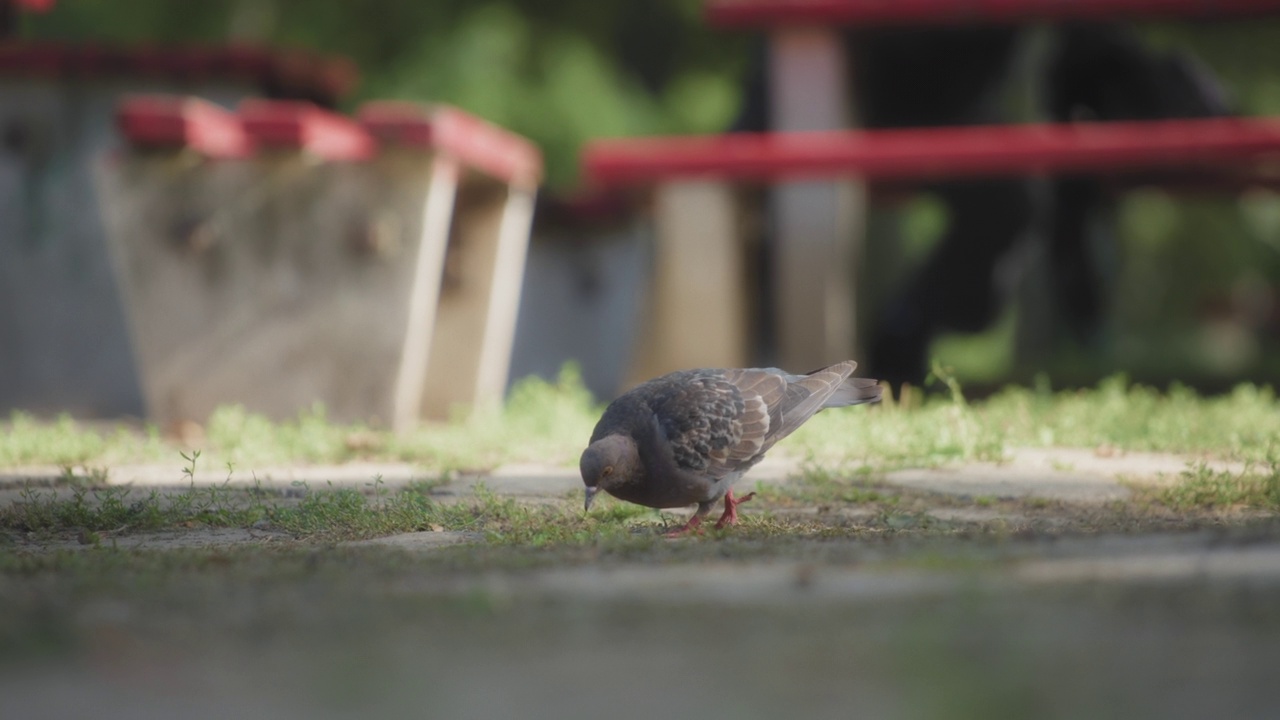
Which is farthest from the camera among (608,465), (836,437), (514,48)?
(514,48)

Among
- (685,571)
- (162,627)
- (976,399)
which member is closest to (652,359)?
(976,399)

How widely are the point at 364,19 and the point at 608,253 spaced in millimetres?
6551

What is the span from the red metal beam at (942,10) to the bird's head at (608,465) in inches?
195

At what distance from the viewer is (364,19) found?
16.9 m

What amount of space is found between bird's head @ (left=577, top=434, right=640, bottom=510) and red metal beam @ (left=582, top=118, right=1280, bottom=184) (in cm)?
405

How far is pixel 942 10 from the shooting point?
28.3 ft

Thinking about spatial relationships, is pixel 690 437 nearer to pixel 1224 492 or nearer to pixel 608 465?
pixel 608 465

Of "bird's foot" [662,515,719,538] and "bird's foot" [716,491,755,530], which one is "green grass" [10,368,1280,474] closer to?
"bird's foot" [716,491,755,530]

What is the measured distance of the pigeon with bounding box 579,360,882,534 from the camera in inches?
169

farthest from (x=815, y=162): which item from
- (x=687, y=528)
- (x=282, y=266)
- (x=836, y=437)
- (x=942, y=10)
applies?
(x=687, y=528)

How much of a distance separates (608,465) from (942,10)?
5.39 metres

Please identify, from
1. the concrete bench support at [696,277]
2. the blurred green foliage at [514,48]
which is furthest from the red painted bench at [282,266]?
the blurred green foliage at [514,48]

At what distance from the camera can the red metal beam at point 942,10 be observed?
863cm

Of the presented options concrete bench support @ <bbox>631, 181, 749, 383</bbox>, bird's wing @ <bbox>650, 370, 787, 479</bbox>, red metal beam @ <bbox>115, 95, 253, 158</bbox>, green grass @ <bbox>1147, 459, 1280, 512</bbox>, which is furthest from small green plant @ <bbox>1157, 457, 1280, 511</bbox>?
red metal beam @ <bbox>115, 95, 253, 158</bbox>
